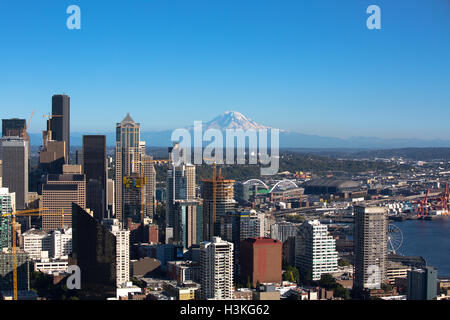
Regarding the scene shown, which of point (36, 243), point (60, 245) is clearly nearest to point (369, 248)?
point (60, 245)

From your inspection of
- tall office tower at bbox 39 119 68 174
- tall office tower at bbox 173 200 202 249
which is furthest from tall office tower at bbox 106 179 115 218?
tall office tower at bbox 173 200 202 249

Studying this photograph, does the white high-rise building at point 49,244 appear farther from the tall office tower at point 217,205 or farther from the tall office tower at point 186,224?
the tall office tower at point 217,205

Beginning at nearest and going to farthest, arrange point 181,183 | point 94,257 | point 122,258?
point 94,257 → point 122,258 → point 181,183

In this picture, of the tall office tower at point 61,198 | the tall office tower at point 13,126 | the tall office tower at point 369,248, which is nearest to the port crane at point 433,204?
the tall office tower at point 369,248

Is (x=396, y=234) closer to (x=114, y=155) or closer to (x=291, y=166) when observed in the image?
(x=114, y=155)

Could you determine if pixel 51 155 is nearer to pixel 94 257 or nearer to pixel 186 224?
pixel 186 224

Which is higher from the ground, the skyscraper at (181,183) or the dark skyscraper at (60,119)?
the dark skyscraper at (60,119)
